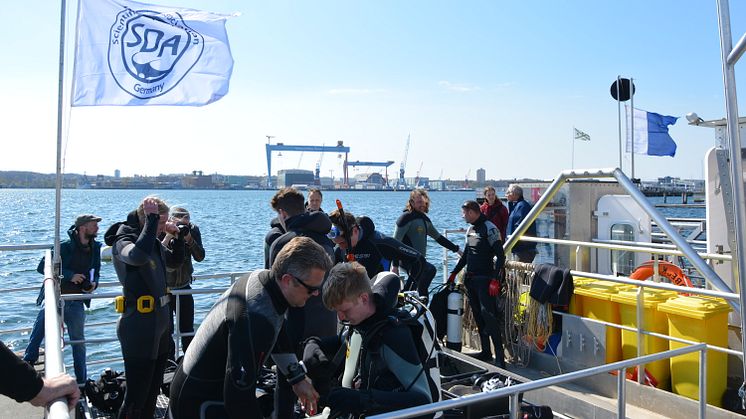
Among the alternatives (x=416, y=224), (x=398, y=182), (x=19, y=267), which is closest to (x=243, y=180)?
(x=398, y=182)

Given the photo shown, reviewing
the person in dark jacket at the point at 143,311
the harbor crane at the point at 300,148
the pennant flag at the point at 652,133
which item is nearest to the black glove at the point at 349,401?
the person in dark jacket at the point at 143,311

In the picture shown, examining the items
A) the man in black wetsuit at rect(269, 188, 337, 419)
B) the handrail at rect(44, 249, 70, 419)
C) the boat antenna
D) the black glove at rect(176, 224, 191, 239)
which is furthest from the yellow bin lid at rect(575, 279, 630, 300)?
the handrail at rect(44, 249, 70, 419)

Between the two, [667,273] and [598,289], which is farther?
[667,273]

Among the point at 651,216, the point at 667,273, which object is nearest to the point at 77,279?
the point at 651,216

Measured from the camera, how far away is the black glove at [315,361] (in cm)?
319

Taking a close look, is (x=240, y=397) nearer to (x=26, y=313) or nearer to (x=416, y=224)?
(x=416, y=224)

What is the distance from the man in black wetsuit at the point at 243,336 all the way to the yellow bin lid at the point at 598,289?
12.8 feet

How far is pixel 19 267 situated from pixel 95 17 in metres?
17.0

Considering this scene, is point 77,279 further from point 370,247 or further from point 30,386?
point 30,386

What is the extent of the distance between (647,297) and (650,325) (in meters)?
0.25

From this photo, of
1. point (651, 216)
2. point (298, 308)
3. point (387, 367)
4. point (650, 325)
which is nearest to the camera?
point (387, 367)

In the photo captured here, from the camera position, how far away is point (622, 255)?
364 inches

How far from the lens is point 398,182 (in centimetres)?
16838

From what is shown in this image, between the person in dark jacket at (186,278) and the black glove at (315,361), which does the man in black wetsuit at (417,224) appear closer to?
the person in dark jacket at (186,278)
